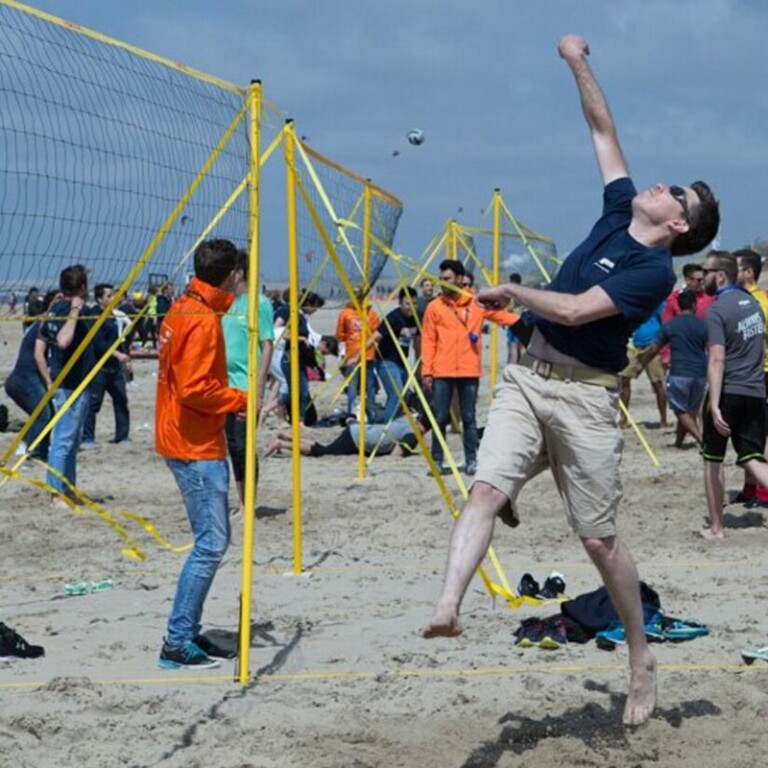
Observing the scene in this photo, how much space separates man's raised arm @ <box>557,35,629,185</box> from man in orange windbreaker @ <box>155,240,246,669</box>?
74.7 inches

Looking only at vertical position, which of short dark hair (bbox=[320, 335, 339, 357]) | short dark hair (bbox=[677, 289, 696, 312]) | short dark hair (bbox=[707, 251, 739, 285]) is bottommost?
short dark hair (bbox=[320, 335, 339, 357])

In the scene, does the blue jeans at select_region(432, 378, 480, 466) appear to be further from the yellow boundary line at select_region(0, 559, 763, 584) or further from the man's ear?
the man's ear

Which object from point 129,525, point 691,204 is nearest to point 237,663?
point 691,204

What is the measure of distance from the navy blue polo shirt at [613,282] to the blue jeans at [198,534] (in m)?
1.83

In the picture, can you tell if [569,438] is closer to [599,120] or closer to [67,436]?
[599,120]

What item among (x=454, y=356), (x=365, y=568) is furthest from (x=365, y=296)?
(x=365, y=568)

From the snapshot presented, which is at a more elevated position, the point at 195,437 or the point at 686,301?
the point at 686,301

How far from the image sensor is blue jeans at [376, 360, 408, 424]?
16062 mm

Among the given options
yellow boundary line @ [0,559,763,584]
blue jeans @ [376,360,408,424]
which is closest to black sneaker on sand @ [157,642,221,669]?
yellow boundary line @ [0,559,763,584]

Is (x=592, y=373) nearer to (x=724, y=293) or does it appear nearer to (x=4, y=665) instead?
(x=4, y=665)

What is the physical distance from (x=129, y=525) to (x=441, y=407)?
3.90 metres

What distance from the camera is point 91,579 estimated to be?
8.62 metres

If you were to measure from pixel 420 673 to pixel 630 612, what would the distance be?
1230mm

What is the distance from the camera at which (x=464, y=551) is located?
489 cm
